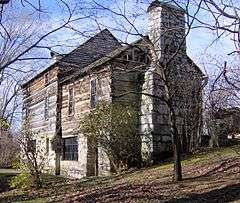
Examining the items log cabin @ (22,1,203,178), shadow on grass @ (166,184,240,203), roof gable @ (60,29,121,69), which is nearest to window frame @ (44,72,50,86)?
log cabin @ (22,1,203,178)

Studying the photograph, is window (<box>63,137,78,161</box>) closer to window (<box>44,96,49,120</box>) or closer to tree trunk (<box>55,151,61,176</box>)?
tree trunk (<box>55,151,61,176</box>)

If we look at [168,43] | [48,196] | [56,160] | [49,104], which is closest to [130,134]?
[168,43]

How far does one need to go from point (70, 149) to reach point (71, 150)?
177 millimetres

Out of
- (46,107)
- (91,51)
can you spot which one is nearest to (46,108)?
(46,107)

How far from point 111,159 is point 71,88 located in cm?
794

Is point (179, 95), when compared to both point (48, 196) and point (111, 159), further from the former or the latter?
point (48, 196)

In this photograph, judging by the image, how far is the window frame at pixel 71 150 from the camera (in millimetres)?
26389

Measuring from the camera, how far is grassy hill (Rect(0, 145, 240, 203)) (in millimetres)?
11984

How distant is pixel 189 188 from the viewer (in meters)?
13.0

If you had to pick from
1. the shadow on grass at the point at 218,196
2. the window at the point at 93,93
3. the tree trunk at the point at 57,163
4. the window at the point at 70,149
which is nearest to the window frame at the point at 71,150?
the window at the point at 70,149

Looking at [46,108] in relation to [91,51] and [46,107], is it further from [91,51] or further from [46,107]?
[91,51]

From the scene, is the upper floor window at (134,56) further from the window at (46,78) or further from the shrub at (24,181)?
the window at (46,78)

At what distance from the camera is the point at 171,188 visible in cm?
1338

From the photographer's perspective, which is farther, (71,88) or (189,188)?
(71,88)
